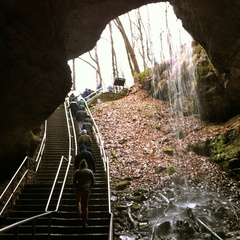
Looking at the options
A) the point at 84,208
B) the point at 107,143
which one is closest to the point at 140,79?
the point at 107,143

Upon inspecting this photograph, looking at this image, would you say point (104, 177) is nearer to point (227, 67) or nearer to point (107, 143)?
point (107, 143)

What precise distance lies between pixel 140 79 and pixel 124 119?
22.2ft

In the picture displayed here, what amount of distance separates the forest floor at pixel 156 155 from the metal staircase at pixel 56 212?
69 centimetres

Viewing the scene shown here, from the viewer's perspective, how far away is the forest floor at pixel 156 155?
8.59m

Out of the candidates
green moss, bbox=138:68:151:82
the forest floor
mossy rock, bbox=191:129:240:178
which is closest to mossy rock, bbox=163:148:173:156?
the forest floor

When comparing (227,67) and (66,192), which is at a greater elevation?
(227,67)

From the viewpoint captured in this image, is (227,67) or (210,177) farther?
(227,67)

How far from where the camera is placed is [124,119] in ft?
53.1

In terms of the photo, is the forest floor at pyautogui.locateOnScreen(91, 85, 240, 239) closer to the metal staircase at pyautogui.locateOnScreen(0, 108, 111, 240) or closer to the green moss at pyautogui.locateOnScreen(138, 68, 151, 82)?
the metal staircase at pyautogui.locateOnScreen(0, 108, 111, 240)

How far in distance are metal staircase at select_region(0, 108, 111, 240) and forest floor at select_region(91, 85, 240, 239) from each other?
687mm

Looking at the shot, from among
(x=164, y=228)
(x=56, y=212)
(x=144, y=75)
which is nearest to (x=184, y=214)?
(x=164, y=228)

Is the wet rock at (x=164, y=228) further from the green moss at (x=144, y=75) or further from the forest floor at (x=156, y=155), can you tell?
the green moss at (x=144, y=75)

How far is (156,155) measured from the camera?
11.4 metres

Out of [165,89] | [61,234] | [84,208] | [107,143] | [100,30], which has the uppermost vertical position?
[100,30]
